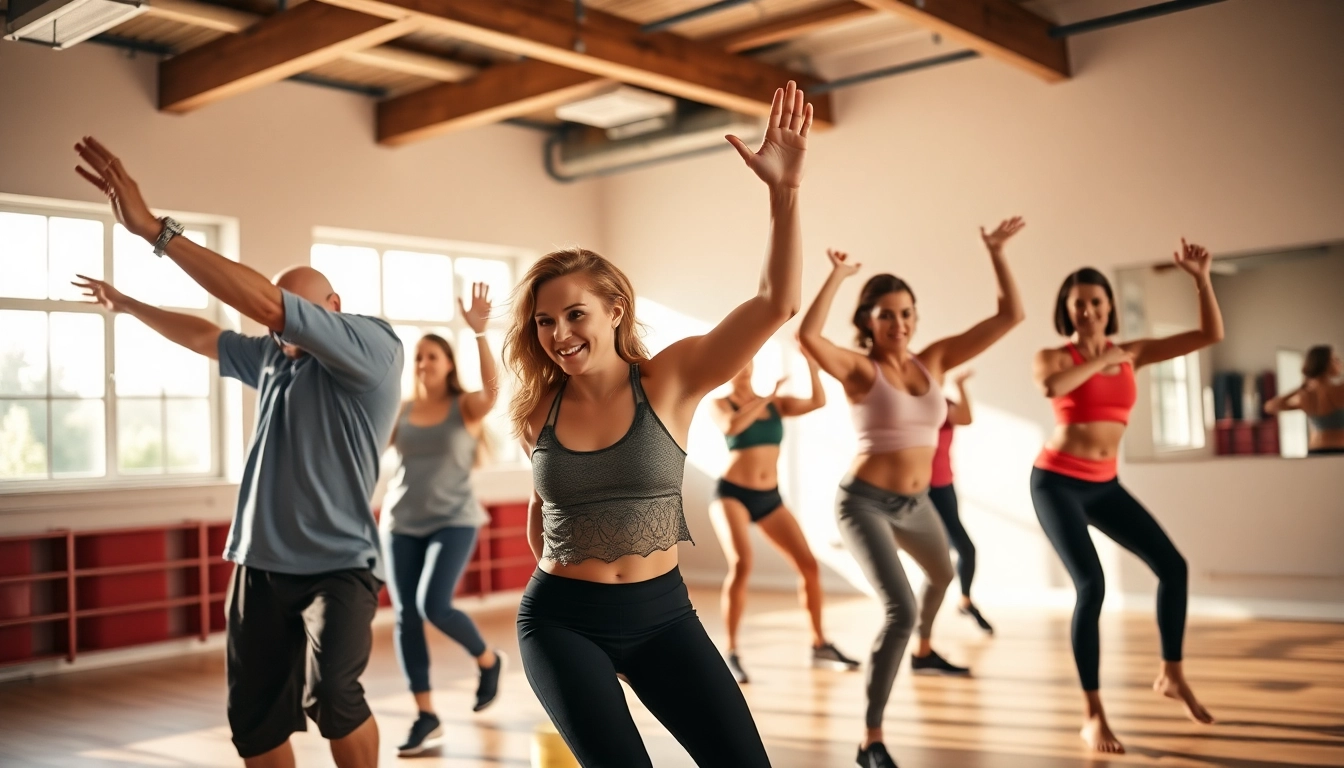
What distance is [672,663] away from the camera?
2.03 meters

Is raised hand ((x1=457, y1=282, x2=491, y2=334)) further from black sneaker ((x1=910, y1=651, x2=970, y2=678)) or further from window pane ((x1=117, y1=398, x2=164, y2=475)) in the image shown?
window pane ((x1=117, y1=398, x2=164, y2=475))

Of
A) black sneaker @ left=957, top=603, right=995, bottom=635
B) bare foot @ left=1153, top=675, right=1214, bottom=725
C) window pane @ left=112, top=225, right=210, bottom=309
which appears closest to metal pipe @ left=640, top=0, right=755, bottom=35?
window pane @ left=112, top=225, right=210, bottom=309

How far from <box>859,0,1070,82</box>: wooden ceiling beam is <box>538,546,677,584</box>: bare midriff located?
430 centimetres

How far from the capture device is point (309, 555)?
2936 millimetres

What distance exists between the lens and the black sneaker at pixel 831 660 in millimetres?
5570

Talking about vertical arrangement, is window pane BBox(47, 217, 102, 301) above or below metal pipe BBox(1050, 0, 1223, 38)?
below

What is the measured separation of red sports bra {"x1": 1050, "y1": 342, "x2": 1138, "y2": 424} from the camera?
164 inches

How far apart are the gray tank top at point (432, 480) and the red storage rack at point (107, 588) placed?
2.06 metres

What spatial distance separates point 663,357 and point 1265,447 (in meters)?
5.64

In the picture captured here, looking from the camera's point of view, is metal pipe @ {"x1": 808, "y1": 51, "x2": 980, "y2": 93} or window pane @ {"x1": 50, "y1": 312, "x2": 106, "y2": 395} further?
metal pipe @ {"x1": 808, "y1": 51, "x2": 980, "y2": 93}

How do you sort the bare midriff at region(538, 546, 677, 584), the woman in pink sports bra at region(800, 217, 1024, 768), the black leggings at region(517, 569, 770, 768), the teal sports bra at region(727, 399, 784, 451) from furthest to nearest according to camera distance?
the teal sports bra at region(727, 399, 784, 451), the woman in pink sports bra at region(800, 217, 1024, 768), the bare midriff at region(538, 546, 677, 584), the black leggings at region(517, 569, 770, 768)

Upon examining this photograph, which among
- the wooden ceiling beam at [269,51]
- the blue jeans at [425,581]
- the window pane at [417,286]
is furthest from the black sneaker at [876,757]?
the window pane at [417,286]

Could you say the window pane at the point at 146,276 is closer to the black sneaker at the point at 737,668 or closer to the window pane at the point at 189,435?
the window pane at the point at 189,435

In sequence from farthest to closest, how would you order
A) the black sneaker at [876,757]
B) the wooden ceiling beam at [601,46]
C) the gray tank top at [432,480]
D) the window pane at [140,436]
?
the window pane at [140,436], the wooden ceiling beam at [601,46], the gray tank top at [432,480], the black sneaker at [876,757]
